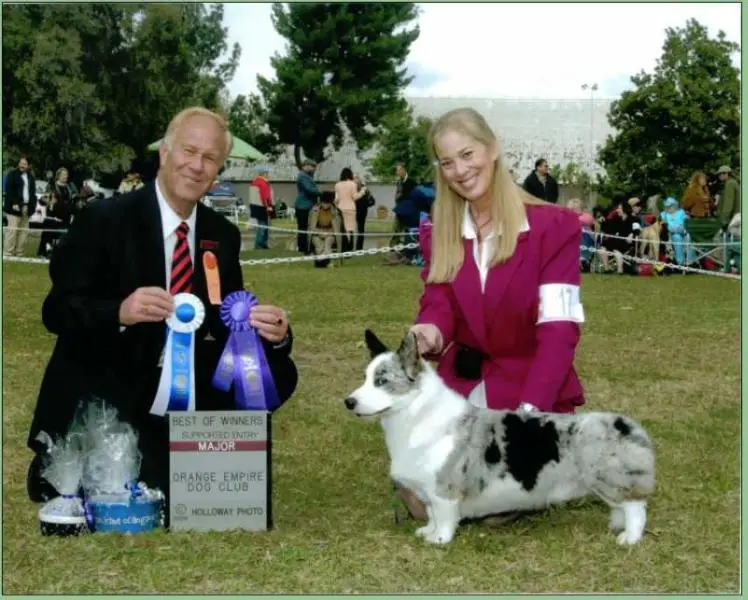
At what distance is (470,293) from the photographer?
3771mm

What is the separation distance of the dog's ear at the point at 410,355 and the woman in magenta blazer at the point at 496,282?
349 mm

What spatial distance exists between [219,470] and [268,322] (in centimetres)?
53

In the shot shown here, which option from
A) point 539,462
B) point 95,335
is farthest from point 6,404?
point 539,462

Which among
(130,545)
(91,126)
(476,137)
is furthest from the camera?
(91,126)

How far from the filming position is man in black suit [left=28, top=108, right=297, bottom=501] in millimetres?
3754

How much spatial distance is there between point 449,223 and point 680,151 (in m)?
22.5

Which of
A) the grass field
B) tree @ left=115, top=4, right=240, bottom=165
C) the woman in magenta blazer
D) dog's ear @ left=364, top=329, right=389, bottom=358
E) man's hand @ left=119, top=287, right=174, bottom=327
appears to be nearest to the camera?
the grass field

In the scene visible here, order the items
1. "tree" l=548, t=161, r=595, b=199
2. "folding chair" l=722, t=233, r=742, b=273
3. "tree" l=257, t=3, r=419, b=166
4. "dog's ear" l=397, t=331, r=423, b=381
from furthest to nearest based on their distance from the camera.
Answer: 1. "tree" l=257, t=3, r=419, b=166
2. "tree" l=548, t=161, r=595, b=199
3. "folding chair" l=722, t=233, r=742, b=273
4. "dog's ear" l=397, t=331, r=423, b=381

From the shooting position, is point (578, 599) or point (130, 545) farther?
point (130, 545)

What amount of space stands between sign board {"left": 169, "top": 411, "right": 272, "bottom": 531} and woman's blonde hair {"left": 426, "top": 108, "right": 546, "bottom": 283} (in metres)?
0.85

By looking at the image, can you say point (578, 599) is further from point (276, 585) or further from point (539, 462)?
point (276, 585)

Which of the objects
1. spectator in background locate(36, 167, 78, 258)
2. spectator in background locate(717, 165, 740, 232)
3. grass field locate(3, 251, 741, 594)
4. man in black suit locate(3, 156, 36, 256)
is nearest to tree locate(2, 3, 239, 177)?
spectator in background locate(36, 167, 78, 258)

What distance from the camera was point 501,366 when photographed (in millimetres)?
3812

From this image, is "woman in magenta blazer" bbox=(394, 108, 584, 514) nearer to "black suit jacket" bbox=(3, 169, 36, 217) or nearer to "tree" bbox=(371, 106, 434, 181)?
"black suit jacket" bbox=(3, 169, 36, 217)
